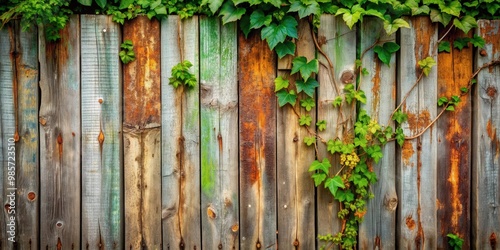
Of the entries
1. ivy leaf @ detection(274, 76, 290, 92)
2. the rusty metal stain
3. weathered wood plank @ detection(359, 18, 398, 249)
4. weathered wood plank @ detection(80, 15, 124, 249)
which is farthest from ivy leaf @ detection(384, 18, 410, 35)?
weathered wood plank @ detection(80, 15, 124, 249)

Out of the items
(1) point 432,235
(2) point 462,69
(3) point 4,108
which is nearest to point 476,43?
(2) point 462,69

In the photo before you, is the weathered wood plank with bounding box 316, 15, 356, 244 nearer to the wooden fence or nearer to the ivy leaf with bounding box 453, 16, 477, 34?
the wooden fence

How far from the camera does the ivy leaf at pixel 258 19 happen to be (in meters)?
3.03

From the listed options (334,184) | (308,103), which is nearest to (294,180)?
(334,184)

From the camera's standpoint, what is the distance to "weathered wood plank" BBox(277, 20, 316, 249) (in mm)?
3215

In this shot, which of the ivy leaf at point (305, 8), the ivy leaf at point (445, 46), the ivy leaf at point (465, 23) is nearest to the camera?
the ivy leaf at point (305, 8)

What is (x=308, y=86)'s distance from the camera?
10.3ft

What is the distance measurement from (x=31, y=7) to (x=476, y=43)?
3078mm

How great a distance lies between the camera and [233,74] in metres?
3.17

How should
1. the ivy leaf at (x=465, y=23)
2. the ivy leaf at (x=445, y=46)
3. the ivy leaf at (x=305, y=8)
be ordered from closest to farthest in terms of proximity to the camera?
1. the ivy leaf at (x=305, y=8)
2. the ivy leaf at (x=465, y=23)
3. the ivy leaf at (x=445, y=46)

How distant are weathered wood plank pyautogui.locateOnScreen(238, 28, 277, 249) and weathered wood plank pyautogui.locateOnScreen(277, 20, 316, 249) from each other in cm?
5

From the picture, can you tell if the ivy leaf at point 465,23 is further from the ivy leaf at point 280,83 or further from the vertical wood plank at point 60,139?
the vertical wood plank at point 60,139

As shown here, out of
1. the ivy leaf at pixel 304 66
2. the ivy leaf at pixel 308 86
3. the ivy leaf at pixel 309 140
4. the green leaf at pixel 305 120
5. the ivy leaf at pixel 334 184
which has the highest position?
the ivy leaf at pixel 304 66

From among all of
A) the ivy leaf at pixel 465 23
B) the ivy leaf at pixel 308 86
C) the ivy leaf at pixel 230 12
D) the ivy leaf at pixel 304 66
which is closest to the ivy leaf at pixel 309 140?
the ivy leaf at pixel 308 86
